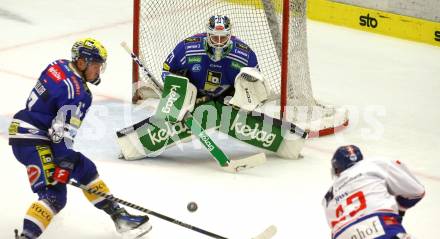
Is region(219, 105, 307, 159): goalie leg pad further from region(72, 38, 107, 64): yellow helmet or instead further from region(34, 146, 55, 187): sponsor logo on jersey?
region(34, 146, 55, 187): sponsor logo on jersey

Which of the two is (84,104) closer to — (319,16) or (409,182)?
(409,182)

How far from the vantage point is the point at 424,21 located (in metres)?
8.50

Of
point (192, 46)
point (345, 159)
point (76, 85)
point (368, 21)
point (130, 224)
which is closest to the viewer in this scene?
point (345, 159)

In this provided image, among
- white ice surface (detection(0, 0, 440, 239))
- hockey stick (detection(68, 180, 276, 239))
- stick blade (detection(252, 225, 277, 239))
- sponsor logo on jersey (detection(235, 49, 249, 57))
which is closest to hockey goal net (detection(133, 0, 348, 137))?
white ice surface (detection(0, 0, 440, 239))

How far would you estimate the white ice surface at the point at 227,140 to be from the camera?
5.47 m

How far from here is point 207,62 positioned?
20.3 feet

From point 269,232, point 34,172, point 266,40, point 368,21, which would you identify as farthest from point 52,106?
point 368,21

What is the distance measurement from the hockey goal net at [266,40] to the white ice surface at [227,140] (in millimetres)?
230

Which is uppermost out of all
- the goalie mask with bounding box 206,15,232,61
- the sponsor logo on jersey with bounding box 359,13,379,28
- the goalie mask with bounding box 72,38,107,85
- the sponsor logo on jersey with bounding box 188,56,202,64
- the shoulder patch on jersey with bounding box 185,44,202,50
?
the goalie mask with bounding box 72,38,107,85

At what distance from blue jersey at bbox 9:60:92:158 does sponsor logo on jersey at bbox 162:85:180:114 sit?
1.15 m

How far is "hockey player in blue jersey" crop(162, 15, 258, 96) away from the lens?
6.17m

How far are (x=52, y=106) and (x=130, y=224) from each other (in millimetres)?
720

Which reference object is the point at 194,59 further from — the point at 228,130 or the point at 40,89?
the point at 40,89

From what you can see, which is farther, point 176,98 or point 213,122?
point 213,122
